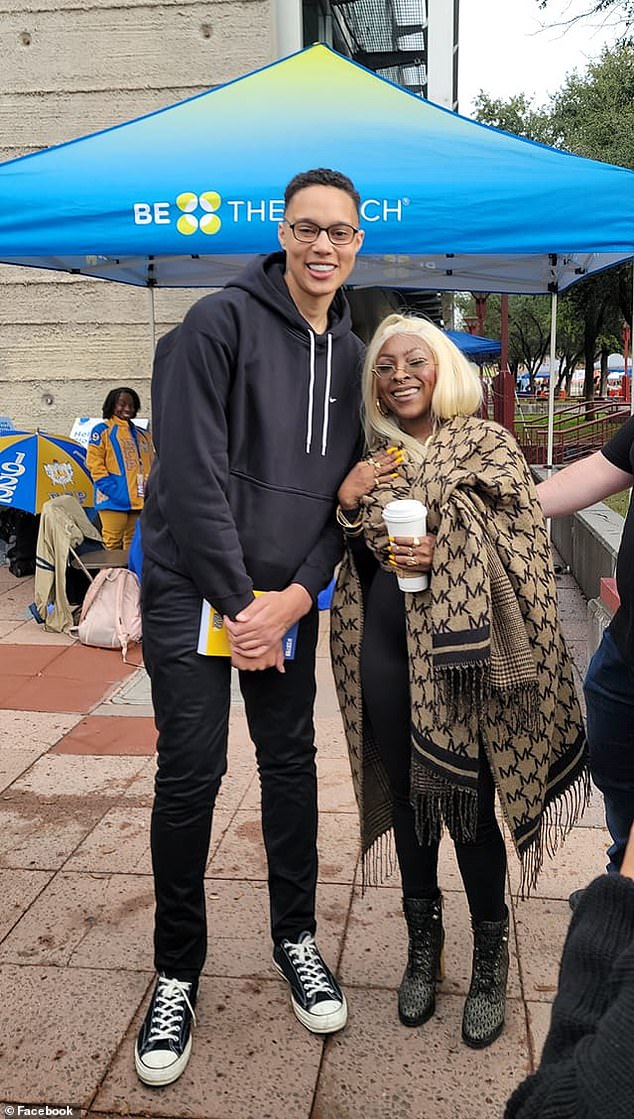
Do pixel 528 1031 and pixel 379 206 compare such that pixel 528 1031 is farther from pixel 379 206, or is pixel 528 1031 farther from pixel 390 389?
pixel 379 206

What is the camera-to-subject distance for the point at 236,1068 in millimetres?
2369

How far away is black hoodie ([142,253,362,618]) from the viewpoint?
7.29ft

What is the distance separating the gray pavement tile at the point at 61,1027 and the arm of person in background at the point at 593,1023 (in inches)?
71.0

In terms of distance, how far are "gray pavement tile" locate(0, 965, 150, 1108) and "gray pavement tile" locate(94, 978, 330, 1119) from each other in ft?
0.19

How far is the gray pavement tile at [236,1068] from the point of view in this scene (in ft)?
7.35

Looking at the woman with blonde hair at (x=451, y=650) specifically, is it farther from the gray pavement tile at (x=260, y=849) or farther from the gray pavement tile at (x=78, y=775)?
the gray pavement tile at (x=78, y=775)

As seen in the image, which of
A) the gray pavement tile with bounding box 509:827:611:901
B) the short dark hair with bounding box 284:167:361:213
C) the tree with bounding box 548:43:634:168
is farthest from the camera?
the tree with bounding box 548:43:634:168

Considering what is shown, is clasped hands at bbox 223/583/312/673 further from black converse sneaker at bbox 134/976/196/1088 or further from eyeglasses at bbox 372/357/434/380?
black converse sneaker at bbox 134/976/196/1088

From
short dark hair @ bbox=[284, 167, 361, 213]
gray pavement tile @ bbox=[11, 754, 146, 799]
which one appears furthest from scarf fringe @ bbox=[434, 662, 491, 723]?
gray pavement tile @ bbox=[11, 754, 146, 799]

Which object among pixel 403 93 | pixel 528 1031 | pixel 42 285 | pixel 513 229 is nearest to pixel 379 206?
pixel 513 229

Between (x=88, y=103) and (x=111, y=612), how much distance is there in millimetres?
6002

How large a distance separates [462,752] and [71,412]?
8560 mm

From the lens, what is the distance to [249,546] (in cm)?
237

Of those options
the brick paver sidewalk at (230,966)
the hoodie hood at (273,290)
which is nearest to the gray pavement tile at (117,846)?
the brick paver sidewalk at (230,966)
